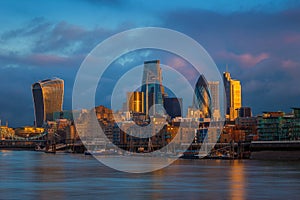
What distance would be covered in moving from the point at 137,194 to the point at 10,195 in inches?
348

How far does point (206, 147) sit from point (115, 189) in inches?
5529

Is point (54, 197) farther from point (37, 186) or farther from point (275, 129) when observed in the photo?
point (275, 129)

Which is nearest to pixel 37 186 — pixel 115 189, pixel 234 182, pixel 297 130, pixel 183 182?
pixel 115 189

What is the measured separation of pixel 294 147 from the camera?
13575 centimetres

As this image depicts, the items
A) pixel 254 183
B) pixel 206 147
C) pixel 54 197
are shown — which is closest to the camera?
pixel 54 197

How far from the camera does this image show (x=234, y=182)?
51688 millimetres

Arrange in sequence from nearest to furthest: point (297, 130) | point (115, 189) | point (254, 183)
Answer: point (115, 189)
point (254, 183)
point (297, 130)

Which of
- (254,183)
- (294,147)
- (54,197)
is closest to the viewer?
(54,197)

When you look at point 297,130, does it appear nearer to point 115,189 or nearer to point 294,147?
point 294,147

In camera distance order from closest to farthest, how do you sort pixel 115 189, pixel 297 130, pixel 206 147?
pixel 115 189 → pixel 297 130 → pixel 206 147

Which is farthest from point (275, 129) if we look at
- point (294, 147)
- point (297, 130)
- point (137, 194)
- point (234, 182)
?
point (137, 194)

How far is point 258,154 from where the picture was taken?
13600 cm

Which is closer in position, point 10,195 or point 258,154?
point 10,195

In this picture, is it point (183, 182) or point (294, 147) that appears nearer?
point (183, 182)
